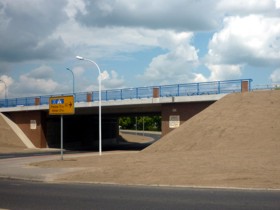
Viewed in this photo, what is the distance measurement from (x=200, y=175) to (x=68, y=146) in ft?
133

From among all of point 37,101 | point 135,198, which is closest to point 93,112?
point 37,101

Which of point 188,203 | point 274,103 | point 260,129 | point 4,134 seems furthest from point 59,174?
point 4,134

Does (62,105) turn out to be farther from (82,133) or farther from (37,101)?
(82,133)

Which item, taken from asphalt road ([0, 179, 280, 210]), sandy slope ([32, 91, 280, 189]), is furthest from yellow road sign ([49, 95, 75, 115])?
asphalt road ([0, 179, 280, 210])

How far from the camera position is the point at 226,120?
3167cm

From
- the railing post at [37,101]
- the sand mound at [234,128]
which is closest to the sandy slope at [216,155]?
the sand mound at [234,128]

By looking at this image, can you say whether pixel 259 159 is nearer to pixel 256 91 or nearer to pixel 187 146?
pixel 187 146

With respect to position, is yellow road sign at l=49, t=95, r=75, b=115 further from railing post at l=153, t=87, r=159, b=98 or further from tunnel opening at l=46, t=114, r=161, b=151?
tunnel opening at l=46, t=114, r=161, b=151

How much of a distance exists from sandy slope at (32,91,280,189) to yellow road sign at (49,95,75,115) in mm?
3531

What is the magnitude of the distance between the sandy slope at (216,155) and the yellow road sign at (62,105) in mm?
3531

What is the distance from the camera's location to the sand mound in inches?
1076

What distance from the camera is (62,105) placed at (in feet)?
98.8

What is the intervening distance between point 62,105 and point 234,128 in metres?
12.0

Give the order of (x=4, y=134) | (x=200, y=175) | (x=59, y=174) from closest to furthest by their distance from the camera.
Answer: (x=200, y=175), (x=59, y=174), (x=4, y=134)
